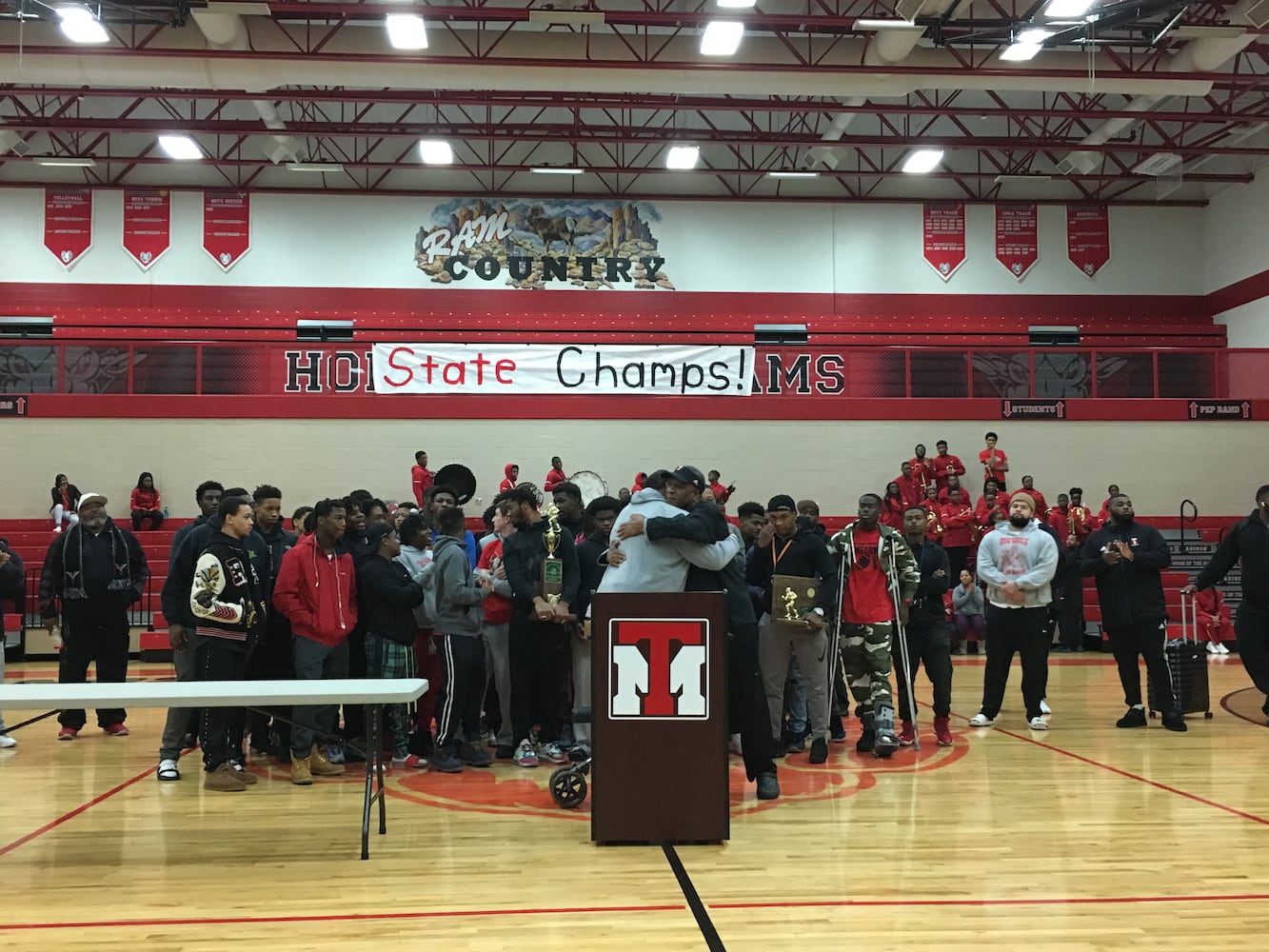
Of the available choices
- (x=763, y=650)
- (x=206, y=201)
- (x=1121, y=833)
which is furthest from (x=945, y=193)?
(x=1121, y=833)

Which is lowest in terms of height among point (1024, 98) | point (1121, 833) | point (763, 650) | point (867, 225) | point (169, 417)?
point (1121, 833)

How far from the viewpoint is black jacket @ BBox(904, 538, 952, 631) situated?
7996 mm

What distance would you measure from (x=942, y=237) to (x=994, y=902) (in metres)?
21.0

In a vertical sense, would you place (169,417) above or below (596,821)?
above

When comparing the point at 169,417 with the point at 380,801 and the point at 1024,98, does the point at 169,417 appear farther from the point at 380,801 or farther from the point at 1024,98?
the point at 1024,98

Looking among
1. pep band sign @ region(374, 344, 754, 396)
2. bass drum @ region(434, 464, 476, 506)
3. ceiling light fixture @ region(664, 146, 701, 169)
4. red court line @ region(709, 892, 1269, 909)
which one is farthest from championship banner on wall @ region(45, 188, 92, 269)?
red court line @ region(709, 892, 1269, 909)

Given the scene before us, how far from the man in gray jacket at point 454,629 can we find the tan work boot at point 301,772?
88 cm

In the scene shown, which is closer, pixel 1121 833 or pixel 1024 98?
pixel 1121 833

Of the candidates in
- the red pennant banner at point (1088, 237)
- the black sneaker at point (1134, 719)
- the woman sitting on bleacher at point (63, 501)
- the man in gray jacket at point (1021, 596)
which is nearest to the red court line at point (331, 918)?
the man in gray jacket at point (1021, 596)

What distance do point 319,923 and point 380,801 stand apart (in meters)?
1.44

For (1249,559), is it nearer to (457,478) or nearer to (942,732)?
(942,732)

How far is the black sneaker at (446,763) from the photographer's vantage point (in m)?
7.02

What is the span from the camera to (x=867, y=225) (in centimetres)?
2306

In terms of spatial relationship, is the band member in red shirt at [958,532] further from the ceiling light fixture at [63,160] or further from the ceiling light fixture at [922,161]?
the ceiling light fixture at [63,160]
